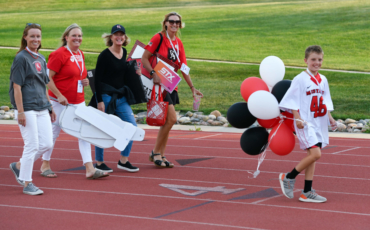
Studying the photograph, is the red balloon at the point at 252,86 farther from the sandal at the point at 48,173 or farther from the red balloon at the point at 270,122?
the sandal at the point at 48,173

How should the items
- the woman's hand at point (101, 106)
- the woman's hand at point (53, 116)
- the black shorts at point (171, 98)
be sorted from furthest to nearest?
the black shorts at point (171, 98) → the woman's hand at point (101, 106) → the woman's hand at point (53, 116)

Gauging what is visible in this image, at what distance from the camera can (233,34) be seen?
38812 mm

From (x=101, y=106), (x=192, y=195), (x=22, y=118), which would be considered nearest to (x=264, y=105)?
(x=192, y=195)

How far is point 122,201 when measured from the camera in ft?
19.5

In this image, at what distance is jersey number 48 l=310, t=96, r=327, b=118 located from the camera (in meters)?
5.83

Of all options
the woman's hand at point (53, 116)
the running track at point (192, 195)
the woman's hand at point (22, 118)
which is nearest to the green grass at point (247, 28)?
the running track at point (192, 195)

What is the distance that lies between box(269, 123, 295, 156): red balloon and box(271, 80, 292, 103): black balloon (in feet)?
1.08

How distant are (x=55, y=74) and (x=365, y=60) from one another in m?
23.7

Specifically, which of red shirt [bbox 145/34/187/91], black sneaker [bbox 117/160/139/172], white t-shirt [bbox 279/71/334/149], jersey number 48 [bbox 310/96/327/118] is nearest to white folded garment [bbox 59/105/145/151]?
black sneaker [bbox 117/160/139/172]

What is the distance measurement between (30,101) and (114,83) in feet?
5.09

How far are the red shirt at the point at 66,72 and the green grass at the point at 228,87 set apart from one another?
802 cm

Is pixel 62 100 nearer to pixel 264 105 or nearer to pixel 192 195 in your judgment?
pixel 192 195

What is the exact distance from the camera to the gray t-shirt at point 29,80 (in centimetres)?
602

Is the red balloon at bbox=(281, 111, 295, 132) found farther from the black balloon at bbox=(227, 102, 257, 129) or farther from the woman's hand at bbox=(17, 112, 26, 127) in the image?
the woman's hand at bbox=(17, 112, 26, 127)
